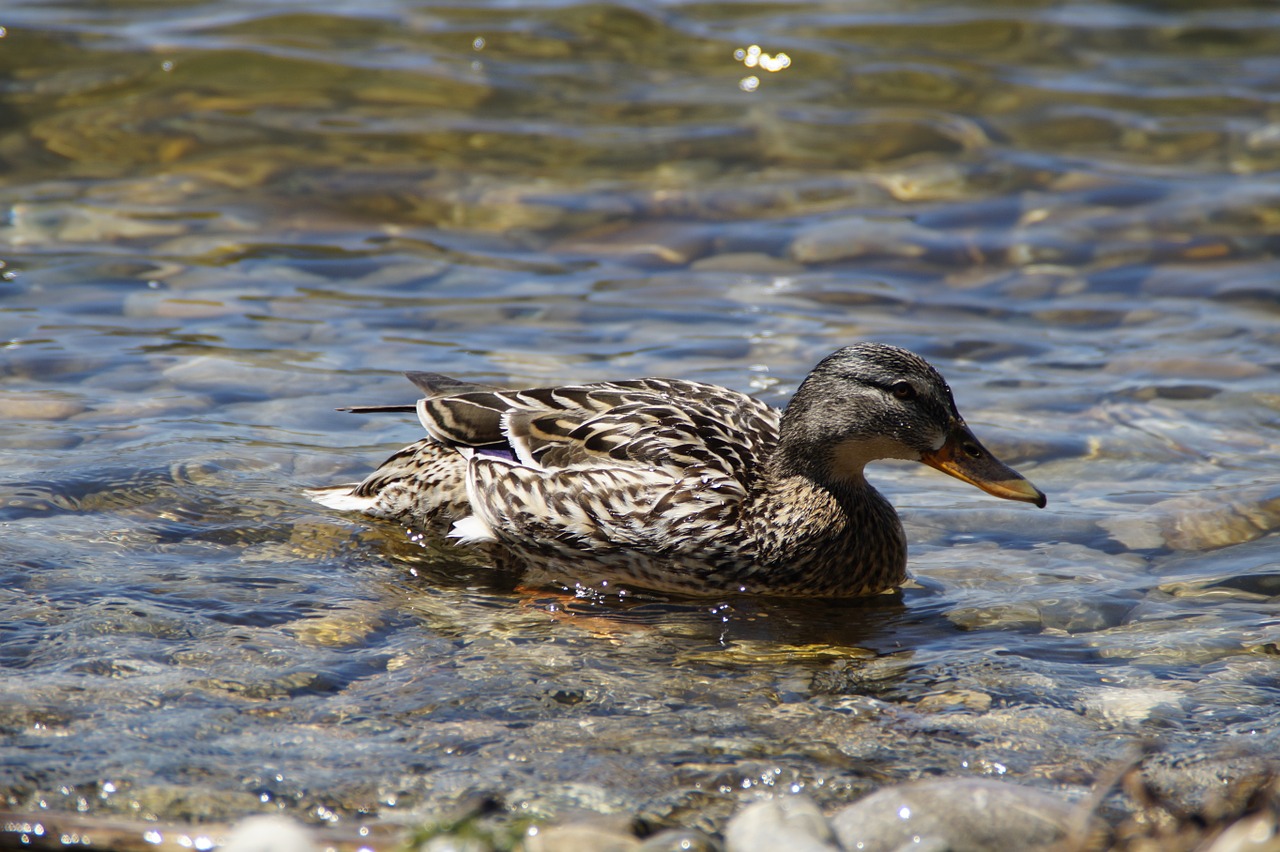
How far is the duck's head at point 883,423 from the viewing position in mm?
5758

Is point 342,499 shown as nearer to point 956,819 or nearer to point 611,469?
point 611,469

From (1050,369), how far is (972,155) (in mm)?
3732

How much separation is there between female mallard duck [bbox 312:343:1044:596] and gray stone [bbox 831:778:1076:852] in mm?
2073

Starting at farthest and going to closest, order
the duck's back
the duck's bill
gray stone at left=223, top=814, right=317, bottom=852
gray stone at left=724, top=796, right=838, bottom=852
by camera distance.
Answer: the duck's back
the duck's bill
gray stone at left=724, top=796, right=838, bottom=852
gray stone at left=223, top=814, right=317, bottom=852

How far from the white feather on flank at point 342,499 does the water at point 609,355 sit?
0.08 m

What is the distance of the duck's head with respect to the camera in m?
5.76

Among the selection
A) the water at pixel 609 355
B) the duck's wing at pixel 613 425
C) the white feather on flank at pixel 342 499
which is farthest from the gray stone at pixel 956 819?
the white feather on flank at pixel 342 499

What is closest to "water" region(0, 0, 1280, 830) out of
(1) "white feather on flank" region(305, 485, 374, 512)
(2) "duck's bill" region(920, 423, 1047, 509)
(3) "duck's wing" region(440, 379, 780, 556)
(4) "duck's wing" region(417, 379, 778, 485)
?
(1) "white feather on flank" region(305, 485, 374, 512)

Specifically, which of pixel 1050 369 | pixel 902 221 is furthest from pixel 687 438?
pixel 902 221

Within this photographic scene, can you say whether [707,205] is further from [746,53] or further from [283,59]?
[283,59]

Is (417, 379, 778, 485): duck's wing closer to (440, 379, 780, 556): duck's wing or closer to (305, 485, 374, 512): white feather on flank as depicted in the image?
(440, 379, 780, 556): duck's wing

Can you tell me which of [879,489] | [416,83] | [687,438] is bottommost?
[879,489]

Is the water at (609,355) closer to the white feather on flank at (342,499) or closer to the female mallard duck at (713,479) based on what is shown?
the white feather on flank at (342,499)

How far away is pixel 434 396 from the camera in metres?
6.48
